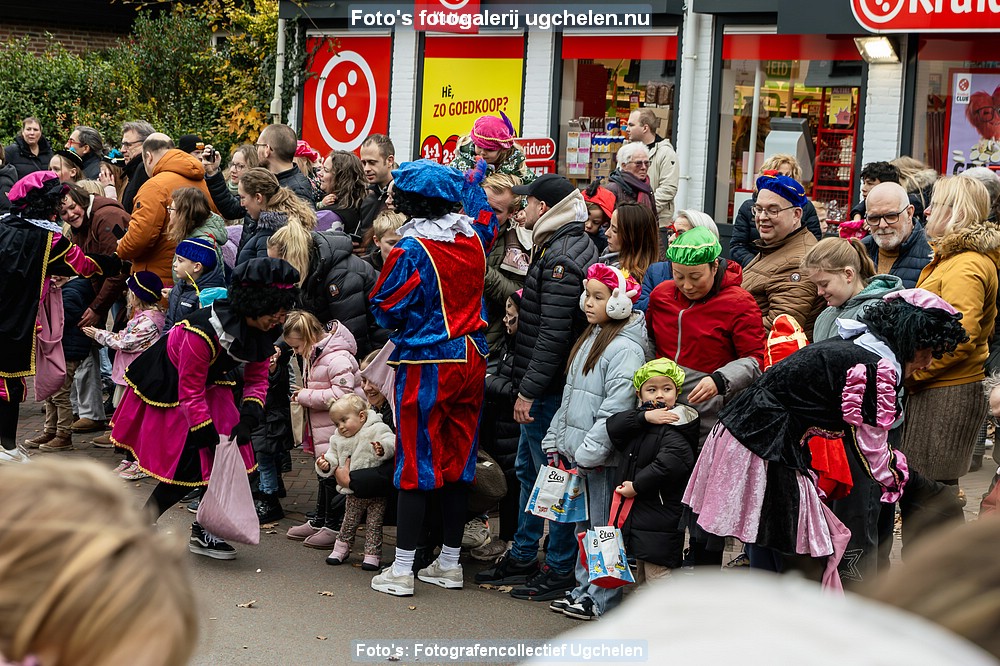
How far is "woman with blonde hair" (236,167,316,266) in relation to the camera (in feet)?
26.5

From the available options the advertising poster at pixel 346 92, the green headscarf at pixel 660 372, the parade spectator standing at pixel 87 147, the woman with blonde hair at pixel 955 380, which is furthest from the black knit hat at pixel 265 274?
the advertising poster at pixel 346 92

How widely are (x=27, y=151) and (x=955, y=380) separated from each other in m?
10.9

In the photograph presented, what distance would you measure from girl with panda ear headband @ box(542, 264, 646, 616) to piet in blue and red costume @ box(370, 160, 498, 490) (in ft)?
1.84

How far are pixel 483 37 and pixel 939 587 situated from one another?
1455 centimetres

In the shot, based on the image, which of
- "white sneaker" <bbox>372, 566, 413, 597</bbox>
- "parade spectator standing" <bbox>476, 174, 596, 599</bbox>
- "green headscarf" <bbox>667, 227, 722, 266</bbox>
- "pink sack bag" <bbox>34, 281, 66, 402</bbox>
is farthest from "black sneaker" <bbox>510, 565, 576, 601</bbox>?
"pink sack bag" <bbox>34, 281, 66, 402</bbox>

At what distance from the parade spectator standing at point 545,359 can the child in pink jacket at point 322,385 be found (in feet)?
3.38

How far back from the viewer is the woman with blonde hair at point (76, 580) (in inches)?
56.2

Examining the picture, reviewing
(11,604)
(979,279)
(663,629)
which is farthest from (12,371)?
(663,629)

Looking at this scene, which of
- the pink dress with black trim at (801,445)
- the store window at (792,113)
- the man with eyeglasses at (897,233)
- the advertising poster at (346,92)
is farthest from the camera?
the advertising poster at (346,92)

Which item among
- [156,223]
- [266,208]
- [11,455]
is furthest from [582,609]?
→ [156,223]

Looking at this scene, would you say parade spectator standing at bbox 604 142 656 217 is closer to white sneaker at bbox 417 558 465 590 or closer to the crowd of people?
the crowd of people

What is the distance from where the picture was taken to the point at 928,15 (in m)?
11.7

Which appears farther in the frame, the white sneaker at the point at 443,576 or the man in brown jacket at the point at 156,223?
the man in brown jacket at the point at 156,223

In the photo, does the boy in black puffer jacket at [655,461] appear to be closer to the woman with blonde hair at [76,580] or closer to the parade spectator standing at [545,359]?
the parade spectator standing at [545,359]
